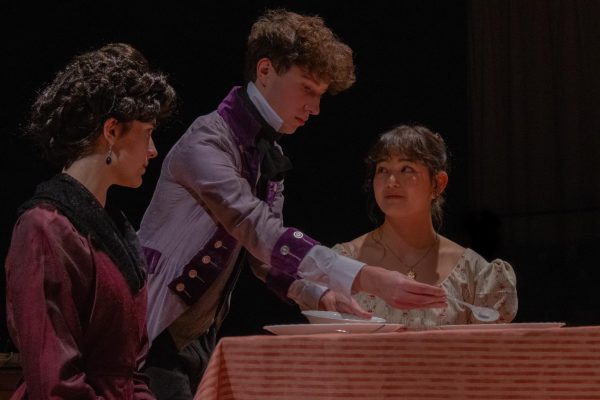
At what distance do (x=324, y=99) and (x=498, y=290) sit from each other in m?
2.09

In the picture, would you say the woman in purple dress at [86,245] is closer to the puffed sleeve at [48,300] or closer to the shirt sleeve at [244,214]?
the puffed sleeve at [48,300]

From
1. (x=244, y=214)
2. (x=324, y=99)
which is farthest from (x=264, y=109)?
(x=324, y=99)

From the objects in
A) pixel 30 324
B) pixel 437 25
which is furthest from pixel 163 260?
pixel 437 25

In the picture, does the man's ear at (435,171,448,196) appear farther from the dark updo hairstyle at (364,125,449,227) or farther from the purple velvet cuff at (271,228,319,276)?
the purple velvet cuff at (271,228,319,276)

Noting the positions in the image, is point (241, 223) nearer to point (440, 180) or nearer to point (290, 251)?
point (290, 251)

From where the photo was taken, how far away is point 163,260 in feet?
6.70

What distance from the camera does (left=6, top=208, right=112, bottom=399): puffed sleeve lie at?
132cm

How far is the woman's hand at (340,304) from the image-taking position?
1.88 m

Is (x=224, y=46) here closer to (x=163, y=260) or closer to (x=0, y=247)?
(x=0, y=247)

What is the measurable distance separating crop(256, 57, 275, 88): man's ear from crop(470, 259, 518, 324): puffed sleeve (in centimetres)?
86

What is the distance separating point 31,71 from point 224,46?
907mm

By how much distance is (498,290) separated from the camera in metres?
2.60

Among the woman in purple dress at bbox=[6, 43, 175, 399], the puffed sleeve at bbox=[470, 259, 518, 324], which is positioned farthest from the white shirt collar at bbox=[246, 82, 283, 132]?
the puffed sleeve at bbox=[470, 259, 518, 324]

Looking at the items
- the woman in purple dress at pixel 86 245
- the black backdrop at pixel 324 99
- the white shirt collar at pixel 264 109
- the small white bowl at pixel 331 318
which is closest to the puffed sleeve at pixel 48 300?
the woman in purple dress at pixel 86 245
